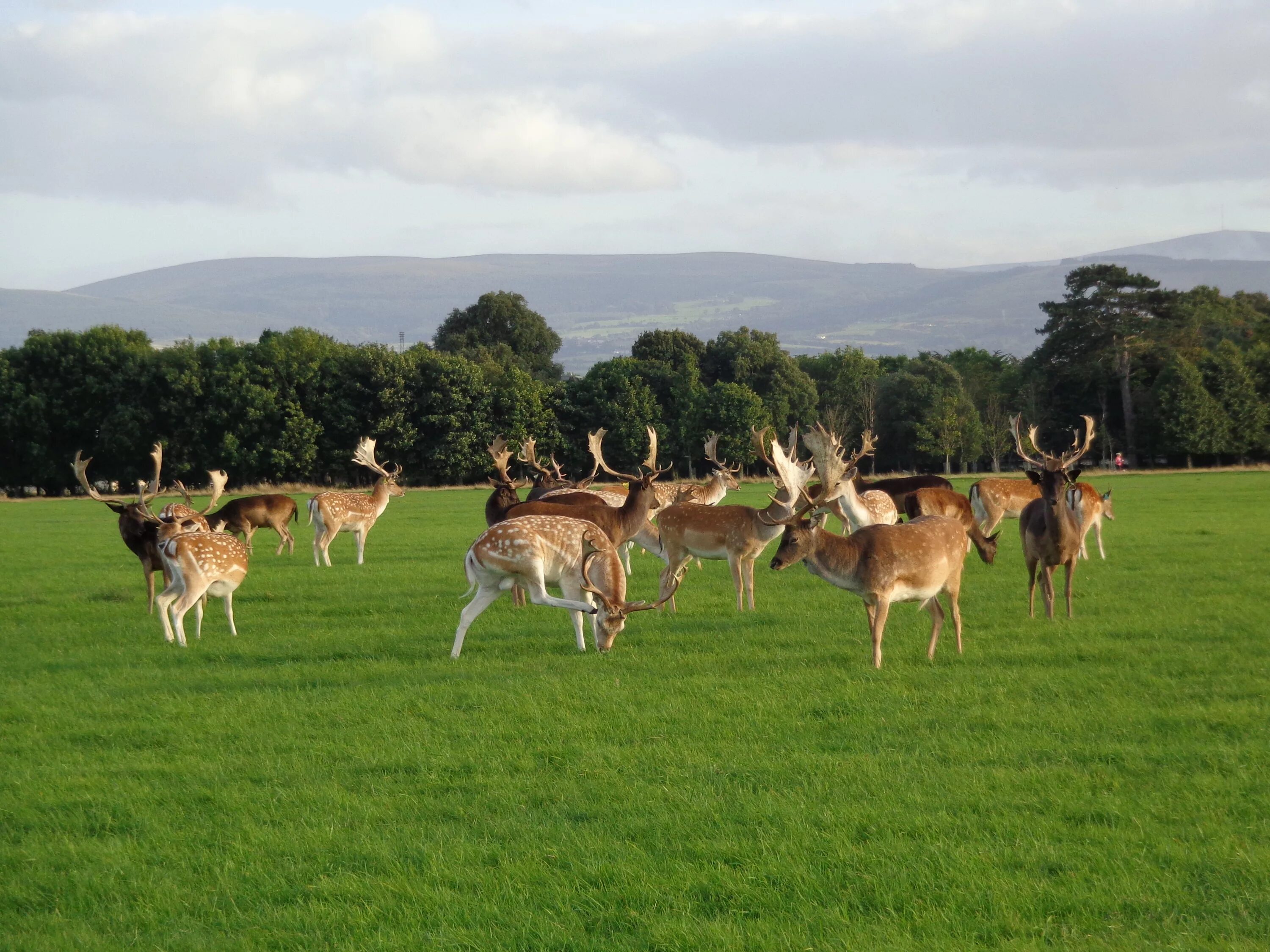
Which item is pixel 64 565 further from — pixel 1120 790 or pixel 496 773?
pixel 1120 790

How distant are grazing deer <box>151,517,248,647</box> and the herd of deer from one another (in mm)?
13

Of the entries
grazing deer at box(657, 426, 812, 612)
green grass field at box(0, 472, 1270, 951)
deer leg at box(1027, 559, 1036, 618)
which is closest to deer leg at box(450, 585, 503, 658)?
green grass field at box(0, 472, 1270, 951)

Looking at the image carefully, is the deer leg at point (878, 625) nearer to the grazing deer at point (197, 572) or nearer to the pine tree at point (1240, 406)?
the grazing deer at point (197, 572)

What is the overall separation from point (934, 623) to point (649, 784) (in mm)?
3541

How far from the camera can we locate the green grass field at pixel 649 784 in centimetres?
405

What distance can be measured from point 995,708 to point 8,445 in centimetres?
4288

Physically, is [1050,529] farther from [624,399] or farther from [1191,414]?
[1191,414]

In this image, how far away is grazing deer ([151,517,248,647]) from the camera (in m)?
9.13

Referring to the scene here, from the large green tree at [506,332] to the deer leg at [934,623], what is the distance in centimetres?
5152

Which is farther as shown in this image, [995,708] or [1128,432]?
[1128,432]

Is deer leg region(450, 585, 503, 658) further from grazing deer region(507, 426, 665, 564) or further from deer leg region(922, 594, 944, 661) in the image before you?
deer leg region(922, 594, 944, 661)

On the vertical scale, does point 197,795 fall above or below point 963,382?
below

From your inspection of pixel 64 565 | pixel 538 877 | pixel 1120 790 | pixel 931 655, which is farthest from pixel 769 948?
pixel 64 565

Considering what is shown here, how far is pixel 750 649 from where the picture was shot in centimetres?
856
